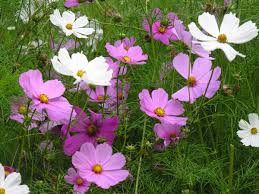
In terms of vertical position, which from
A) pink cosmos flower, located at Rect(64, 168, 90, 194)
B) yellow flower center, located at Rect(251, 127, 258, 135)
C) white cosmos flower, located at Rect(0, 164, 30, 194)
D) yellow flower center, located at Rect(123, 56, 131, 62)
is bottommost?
pink cosmos flower, located at Rect(64, 168, 90, 194)

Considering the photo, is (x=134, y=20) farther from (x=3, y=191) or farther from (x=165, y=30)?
(x=3, y=191)

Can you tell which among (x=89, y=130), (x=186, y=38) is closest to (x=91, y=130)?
(x=89, y=130)

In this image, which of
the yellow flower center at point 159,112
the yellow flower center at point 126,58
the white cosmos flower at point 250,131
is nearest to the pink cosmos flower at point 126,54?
the yellow flower center at point 126,58

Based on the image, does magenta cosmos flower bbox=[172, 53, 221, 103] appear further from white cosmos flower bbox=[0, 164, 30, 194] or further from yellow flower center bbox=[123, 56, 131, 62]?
white cosmos flower bbox=[0, 164, 30, 194]

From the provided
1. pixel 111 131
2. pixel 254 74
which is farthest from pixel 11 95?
pixel 254 74

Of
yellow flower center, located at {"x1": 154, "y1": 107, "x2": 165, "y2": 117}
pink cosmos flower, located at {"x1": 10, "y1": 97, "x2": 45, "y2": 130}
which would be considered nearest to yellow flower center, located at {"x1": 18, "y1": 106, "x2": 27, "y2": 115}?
pink cosmos flower, located at {"x1": 10, "y1": 97, "x2": 45, "y2": 130}

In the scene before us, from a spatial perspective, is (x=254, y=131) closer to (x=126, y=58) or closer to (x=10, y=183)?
(x=126, y=58)
